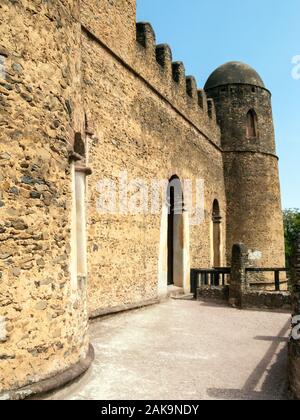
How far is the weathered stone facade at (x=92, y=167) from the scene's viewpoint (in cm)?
385

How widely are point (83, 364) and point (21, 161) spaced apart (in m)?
2.27

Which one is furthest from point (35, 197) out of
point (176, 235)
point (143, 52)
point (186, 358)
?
point (176, 235)

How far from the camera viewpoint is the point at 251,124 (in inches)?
728

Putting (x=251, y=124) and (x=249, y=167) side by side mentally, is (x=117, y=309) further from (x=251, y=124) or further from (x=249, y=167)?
(x=251, y=124)

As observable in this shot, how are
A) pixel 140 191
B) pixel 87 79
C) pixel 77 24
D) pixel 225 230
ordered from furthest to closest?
1. pixel 225 230
2. pixel 140 191
3. pixel 87 79
4. pixel 77 24

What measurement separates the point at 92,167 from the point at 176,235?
5842mm

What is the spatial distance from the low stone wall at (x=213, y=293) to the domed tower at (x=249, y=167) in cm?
675

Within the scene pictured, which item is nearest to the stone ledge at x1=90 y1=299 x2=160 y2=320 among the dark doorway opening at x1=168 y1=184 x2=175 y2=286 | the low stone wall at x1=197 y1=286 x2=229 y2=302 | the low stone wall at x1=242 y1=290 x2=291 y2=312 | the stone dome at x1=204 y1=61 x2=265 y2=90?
the low stone wall at x1=197 y1=286 x2=229 y2=302

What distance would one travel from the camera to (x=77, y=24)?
508 centimetres

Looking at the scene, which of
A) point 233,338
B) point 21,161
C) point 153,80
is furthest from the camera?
point 153,80

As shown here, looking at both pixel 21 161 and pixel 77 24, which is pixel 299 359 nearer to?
pixel 21 161

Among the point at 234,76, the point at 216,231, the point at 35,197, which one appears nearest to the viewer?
the point at 35,197

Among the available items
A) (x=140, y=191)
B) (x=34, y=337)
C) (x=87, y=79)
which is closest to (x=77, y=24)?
(x=87, y=79)

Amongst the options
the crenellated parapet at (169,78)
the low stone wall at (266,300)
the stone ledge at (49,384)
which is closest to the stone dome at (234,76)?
the crenellated parapet at (169,78)
